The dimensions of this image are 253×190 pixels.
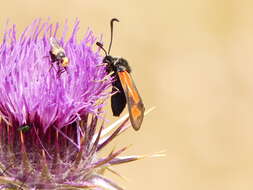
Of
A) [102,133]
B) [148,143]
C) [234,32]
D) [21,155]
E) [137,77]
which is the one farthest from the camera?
[234,32]

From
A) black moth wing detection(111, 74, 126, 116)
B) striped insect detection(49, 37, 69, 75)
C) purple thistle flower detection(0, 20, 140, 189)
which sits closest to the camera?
purple thistle flower detection(0, 20, 140, 189)

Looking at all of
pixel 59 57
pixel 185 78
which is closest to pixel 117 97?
pixel 59 57

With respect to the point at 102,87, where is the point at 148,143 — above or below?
below

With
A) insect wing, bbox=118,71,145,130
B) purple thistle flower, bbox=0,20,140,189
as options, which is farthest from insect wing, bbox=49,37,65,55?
insect wing, bbox=118,71,145,130

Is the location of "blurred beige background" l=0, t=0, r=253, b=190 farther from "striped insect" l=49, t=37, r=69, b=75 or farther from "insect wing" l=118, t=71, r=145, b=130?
"striped insect" l=49, t=37, r=69, b=75

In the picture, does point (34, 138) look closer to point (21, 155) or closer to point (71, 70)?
point (21, 155)

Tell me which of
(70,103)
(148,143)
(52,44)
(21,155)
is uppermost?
(52,44)

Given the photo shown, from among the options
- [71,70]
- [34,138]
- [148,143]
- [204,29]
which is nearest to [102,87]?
[71,70]
